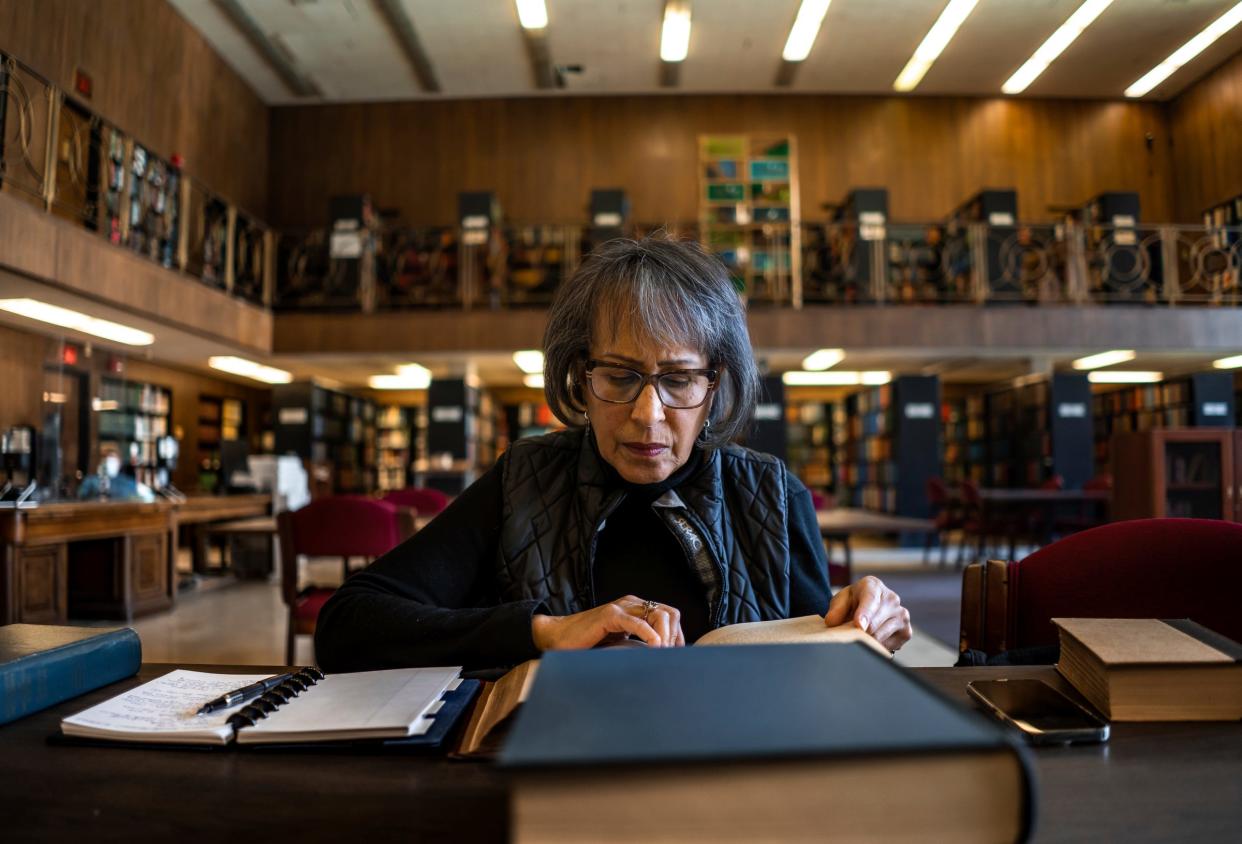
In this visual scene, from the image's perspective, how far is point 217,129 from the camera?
11.4 meters

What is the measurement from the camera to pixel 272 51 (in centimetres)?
1139

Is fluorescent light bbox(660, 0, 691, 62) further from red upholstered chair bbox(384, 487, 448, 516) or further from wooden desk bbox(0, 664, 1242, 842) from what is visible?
wooden desk bbox(0, 664, 1242, 842)

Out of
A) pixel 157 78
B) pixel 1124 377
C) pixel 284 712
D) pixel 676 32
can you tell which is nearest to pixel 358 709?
pixel 284 712

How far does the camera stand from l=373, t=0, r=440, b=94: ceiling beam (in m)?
10.3

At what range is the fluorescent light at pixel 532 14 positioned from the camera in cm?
1012

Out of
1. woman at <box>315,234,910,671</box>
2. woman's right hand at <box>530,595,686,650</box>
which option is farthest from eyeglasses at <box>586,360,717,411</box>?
woman's right hand at <box>530,595,686,650</box>

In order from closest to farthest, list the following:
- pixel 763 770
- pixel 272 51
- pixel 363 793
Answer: pixel 763 770 → pixel 363 793 → pixel 272 51

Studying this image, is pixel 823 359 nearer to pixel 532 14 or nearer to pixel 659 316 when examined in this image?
pixel 532 14

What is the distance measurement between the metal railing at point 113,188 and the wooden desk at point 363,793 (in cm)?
620

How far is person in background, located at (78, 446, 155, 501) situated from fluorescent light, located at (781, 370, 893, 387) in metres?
9.28

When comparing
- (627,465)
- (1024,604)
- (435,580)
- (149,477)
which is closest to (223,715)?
(435,580)

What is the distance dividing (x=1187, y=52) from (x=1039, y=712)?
13878 millimetres

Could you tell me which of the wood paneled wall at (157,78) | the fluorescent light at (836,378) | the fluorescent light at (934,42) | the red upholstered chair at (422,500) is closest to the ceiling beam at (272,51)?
the wood paneled wall at (157,78)

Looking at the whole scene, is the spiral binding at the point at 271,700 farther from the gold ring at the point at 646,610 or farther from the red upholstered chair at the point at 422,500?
the red upholstered chair at the point at 422,500
